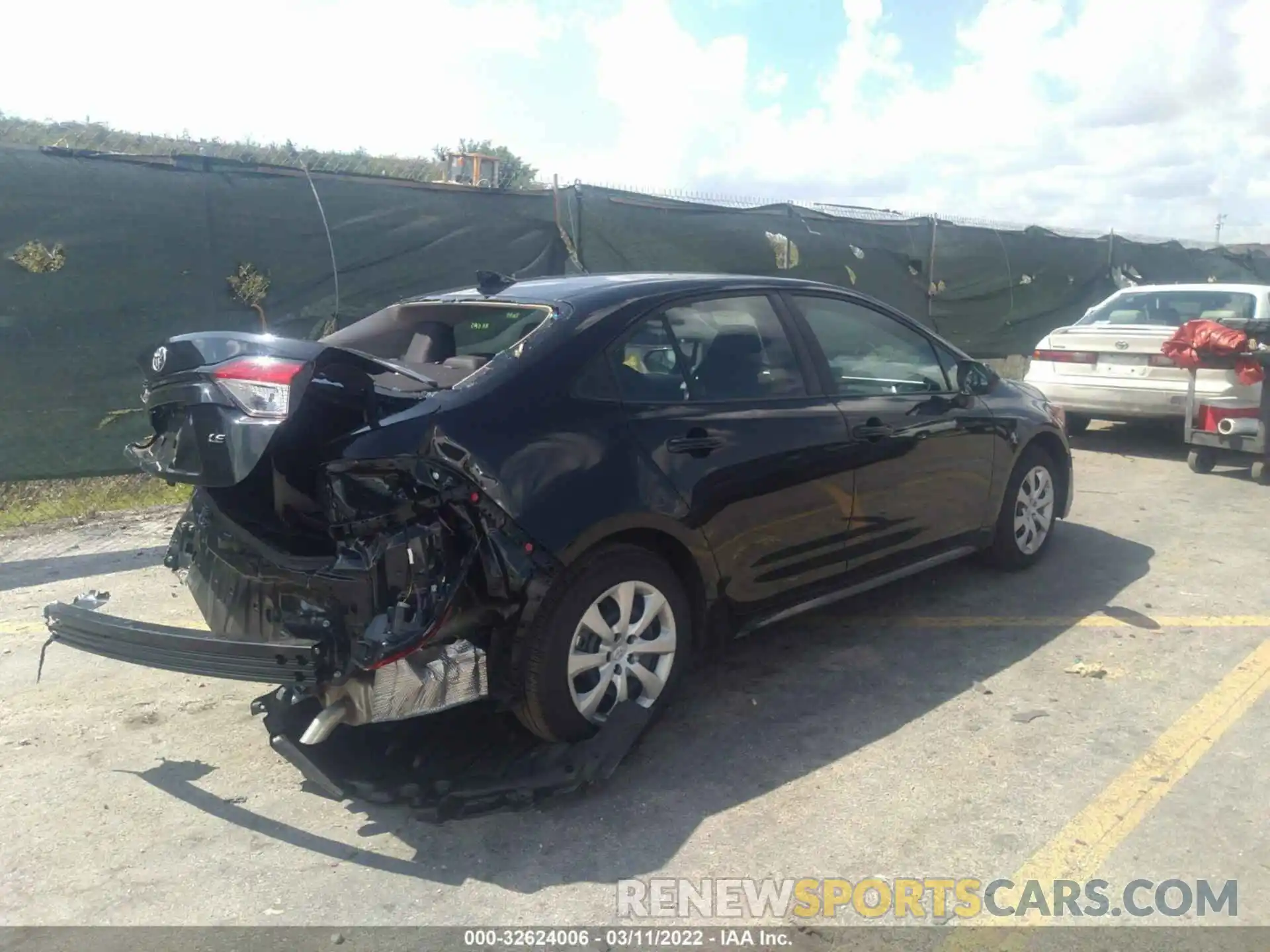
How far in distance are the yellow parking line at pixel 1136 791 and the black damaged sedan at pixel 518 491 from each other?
1383mm

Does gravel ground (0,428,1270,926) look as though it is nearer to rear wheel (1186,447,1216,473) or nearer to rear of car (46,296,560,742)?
rear of car (46,296,560,742)

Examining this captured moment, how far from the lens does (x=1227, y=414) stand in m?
8.12

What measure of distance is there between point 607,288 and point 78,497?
535 centimetres

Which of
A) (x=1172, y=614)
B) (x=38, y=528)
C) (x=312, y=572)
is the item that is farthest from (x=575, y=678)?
(x=38, y=528)

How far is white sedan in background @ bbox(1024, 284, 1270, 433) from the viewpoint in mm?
8570

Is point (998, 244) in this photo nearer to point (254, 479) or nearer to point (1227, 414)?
point (1227, 414)

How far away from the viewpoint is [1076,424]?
10102 millimetres

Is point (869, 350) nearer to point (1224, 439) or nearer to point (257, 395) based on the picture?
point (257, 395)

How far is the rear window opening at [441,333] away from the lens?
3750 mm

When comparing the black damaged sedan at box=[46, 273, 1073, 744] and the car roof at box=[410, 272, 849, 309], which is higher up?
the car roof at box=[410, 272, 849, 309]

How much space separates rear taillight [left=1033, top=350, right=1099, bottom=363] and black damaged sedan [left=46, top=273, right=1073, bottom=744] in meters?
5.53

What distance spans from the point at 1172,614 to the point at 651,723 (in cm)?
293

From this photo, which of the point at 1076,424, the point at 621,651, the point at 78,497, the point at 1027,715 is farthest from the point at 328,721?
the point at 1076,424
